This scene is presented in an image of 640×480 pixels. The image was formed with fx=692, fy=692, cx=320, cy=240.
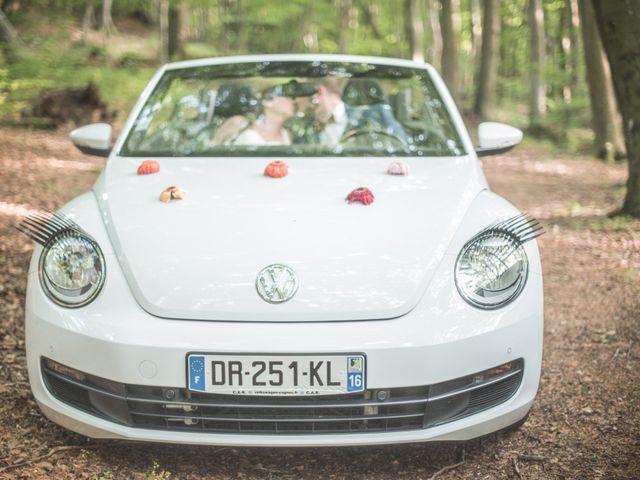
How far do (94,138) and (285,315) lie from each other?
1726 mm

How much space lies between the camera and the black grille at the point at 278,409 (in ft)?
7.13

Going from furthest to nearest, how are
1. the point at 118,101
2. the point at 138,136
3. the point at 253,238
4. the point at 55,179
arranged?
the point at 118,101 < the point at 55,179 < the point at 138,136 < the point at 253,238

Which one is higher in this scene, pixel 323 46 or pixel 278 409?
pixel 278 409

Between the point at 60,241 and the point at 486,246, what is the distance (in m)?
1.49

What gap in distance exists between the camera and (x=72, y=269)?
7.70 ft

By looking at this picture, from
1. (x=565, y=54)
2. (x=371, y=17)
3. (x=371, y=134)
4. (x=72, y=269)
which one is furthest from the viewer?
(x=371, y=17)

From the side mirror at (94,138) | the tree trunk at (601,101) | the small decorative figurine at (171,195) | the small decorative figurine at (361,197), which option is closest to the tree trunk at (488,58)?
the tree trunk at (601,101)

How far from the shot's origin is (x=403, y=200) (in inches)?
107

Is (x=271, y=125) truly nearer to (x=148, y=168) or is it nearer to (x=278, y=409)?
(x=148, y=168)

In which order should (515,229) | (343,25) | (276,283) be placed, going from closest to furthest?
(276,283), (515,229), (343,25)

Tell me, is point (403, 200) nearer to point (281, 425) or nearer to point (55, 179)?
point (281, 425)

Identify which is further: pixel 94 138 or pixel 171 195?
pixel 94 138

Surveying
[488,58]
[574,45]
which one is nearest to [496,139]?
[488,58]

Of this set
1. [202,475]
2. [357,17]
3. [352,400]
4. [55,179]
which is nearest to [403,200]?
[352,400]
